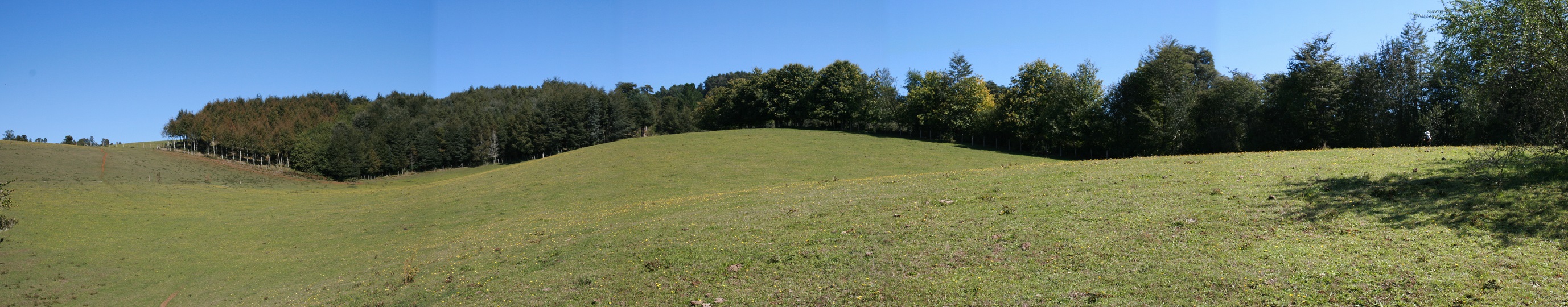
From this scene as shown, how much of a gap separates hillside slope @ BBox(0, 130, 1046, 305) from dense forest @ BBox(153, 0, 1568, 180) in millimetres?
7793

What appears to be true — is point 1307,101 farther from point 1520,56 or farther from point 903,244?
point 903,244

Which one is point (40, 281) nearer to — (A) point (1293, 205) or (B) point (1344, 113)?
(A) point (1293, 205)

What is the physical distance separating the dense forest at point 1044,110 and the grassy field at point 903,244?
3.83 meters

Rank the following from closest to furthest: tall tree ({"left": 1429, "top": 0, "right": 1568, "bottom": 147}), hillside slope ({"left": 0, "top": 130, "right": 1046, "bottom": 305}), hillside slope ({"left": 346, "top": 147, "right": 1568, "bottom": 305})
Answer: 1. hillside slope ({"left": 346, "top": 147, "right": 1568, "bottom": 305})
2. tall tree ({"left": 1429, "top": 0, "right": 1568, "bottom": 147})
3. hillside slope ({"left": 0, "top": 130, "right": 1046, "bottom": 305})

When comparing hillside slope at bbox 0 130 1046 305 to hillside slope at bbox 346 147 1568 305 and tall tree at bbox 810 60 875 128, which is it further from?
tall tree at bbox 810 60 875 128

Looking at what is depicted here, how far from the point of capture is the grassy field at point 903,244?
38.5ft

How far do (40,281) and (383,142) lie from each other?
2987 inches

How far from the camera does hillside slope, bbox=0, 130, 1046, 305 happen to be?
79.5ft

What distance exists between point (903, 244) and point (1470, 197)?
46.5 feet

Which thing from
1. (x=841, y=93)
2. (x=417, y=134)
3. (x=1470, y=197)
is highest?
(x=841, y=93)

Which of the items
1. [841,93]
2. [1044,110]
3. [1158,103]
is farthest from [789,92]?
[1158,103]

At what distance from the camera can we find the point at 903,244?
16328mm

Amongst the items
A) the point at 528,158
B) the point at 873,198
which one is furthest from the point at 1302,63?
the point at 528,158

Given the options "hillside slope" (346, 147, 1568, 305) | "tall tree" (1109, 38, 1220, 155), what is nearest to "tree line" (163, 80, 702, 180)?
"tall tree" (1109, 38, 1220, 155)
